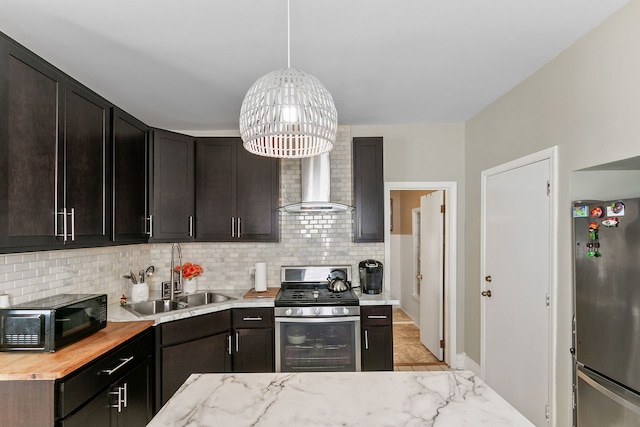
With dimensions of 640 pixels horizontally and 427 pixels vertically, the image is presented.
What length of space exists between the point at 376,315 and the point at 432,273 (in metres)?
Answer: 1.36

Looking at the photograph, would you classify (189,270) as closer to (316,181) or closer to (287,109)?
→ (316,181)

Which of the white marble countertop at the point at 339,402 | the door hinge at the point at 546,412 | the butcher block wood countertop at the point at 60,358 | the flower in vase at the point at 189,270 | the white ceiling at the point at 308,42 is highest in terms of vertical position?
the white ceiling at the point at 308,42

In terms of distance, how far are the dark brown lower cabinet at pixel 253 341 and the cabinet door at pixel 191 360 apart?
90 mm

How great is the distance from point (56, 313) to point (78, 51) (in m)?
1.52

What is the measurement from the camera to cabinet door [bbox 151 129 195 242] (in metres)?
3.09

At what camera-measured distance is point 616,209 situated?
1.68 m

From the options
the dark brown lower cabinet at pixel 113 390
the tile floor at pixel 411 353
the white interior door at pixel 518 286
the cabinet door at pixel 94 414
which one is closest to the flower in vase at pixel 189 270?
the dark brown lower cabinet at pixel 113 390

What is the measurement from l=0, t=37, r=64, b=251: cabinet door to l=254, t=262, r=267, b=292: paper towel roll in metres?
1.76

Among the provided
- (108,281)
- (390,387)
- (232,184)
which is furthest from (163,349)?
(390,387)

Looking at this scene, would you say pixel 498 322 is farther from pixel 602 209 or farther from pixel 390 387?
pixel 390 387

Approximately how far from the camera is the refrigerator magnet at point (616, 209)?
1.66 meters

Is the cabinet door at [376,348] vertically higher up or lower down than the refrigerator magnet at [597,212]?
lower down

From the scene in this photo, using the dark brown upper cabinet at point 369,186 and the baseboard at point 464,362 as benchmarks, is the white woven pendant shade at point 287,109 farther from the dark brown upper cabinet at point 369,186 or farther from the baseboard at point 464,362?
the baseboard at point 464,362

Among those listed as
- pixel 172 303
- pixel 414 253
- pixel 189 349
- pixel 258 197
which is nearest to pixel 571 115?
pixel 258 197
